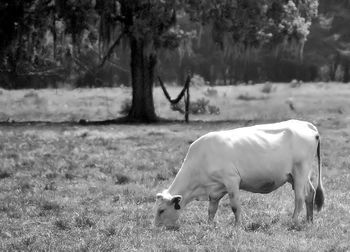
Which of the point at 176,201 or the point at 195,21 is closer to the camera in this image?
the point at 176,201

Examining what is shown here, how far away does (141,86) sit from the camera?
3092 centimetres

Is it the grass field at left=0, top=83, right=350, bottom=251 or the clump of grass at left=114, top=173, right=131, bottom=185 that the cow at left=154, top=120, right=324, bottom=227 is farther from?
the clump of grass at left=114, top=173, right=131, bottom=185

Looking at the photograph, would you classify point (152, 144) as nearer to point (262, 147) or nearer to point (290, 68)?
point (262, 147)

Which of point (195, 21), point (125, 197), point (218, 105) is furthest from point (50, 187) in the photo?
point (218, 105)

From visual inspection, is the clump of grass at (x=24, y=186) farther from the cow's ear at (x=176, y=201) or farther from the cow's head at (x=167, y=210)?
the cow's ear at (x=176, y=201)

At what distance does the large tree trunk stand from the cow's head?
20.4 metres

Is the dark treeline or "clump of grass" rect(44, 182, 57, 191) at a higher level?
the dark treeline

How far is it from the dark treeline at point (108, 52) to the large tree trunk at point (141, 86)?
2.14 ft

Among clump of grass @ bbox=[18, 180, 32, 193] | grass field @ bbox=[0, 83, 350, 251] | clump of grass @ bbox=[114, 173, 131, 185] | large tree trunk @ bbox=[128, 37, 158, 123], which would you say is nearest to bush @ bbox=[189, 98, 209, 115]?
large tree trunk @ bbox=[128, 37, 158, 123]

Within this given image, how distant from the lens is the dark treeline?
30.3m

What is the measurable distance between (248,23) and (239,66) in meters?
34.5

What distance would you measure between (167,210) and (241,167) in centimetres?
122

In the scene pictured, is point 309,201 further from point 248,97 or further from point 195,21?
point 248,97

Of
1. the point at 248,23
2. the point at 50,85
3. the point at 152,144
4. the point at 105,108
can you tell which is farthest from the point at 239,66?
the point at 152,144
